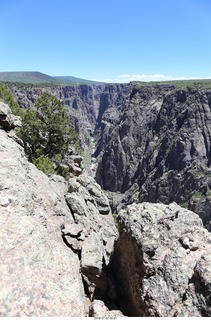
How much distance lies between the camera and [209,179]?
632 ft

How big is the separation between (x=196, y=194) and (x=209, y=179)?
13984 millimetres

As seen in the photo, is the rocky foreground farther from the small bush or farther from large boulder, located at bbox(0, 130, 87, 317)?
the small bush

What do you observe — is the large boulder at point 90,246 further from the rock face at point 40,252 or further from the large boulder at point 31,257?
the large boulder at point 31,257

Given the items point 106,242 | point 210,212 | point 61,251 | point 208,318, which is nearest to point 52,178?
point 106,242

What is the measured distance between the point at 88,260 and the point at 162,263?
577 cm

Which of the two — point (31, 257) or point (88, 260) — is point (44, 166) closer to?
point (88, 260)

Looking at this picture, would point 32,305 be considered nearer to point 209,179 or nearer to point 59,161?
point 59,161

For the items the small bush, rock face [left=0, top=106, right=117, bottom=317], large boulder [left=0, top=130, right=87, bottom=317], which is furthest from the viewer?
the small bush

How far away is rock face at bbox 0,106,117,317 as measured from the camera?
41.5 ft

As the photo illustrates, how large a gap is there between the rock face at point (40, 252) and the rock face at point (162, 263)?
7.95 feet

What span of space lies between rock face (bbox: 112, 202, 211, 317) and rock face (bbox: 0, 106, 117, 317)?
7.95 ft

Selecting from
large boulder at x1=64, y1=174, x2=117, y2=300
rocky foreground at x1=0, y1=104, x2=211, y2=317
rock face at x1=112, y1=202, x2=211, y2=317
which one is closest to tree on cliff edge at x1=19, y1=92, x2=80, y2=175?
large boulder at x1=64, y1=174, x2=117, y2=300

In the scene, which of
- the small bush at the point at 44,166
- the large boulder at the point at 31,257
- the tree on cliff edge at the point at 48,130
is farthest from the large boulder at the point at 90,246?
the tree on cliff edge at the point at 48,130

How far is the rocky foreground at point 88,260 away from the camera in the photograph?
1324 cm
